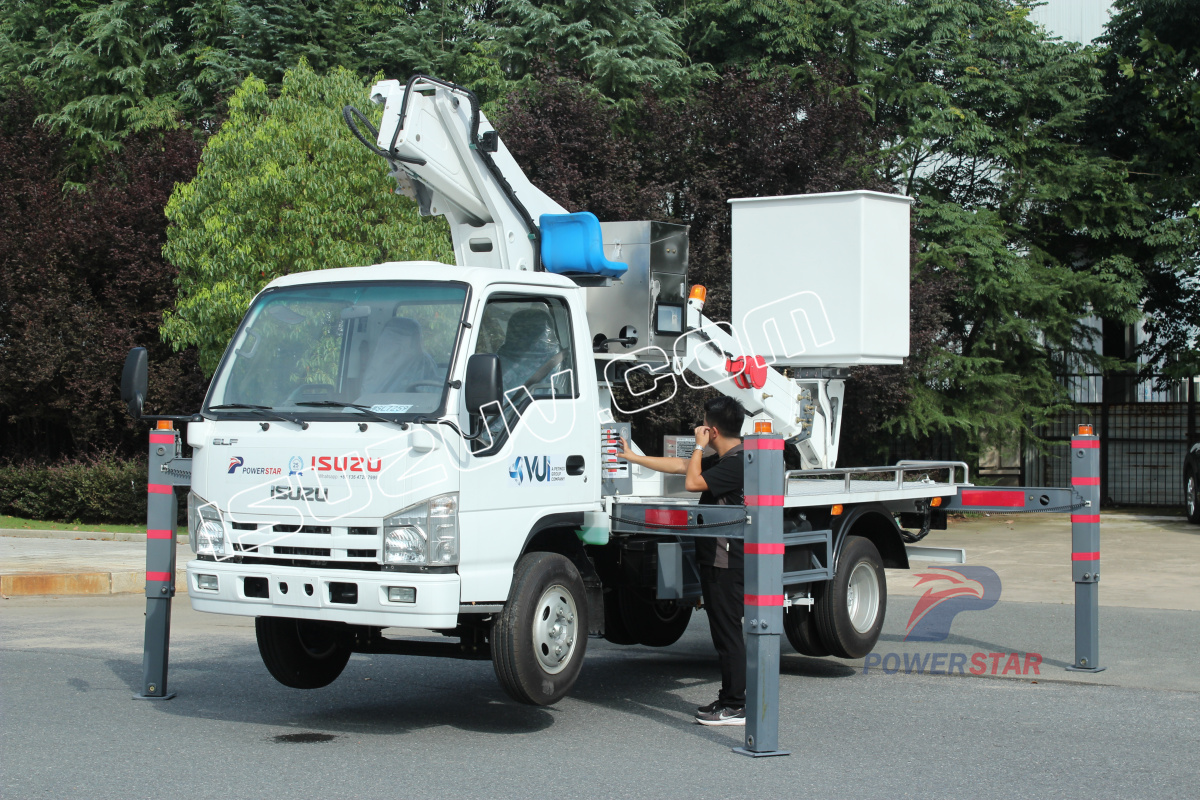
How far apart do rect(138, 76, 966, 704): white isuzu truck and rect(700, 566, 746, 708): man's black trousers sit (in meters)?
0.35

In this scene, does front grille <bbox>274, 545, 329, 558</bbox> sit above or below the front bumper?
above

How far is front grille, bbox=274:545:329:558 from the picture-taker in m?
6.41

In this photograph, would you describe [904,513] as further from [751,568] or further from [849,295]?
[751,568]

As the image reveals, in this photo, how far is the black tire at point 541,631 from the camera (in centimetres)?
649

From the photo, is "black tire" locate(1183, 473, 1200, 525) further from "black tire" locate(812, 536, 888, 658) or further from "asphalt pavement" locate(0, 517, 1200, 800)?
"black tire" locate(812, 536, 888, 658)

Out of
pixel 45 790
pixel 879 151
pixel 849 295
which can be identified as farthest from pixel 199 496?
pixel 879 151

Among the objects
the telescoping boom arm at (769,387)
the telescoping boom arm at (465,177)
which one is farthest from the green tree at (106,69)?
the telescoping boom arm at (769,387)

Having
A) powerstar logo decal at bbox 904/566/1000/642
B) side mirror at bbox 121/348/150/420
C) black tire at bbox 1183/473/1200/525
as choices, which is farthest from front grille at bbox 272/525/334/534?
black tire at bbox 1183/473/1200/525

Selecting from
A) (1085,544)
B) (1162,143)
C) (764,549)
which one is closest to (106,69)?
(1162,143)

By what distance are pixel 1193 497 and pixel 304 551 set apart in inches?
682

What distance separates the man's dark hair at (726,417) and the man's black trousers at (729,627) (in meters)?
0.81

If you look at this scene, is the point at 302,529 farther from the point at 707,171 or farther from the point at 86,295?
the point at 86,295

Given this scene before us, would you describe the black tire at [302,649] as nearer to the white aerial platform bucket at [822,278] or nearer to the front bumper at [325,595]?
the front bumper at [325,595]

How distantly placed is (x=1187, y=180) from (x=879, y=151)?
602cm
